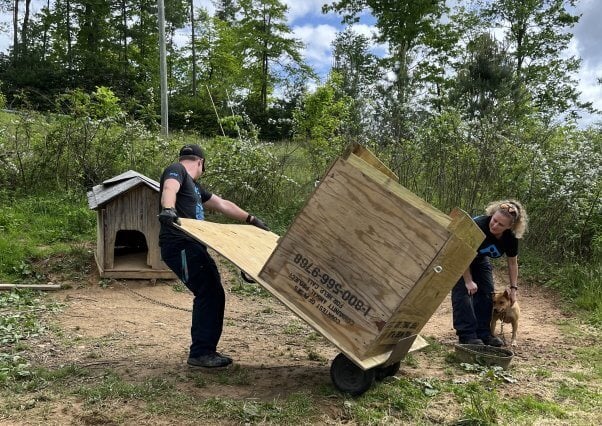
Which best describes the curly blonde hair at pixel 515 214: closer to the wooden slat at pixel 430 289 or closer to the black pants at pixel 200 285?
the wooden slat at pixel 430 289

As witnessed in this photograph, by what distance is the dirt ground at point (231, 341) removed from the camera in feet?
13.3

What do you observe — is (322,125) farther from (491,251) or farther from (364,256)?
(364,256)

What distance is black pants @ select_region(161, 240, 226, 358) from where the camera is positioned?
159 inches

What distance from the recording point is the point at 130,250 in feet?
27.2

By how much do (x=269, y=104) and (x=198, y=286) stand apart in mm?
32115

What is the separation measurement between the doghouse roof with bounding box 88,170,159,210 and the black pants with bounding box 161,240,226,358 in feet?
9.13

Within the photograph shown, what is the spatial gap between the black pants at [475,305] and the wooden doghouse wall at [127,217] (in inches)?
159

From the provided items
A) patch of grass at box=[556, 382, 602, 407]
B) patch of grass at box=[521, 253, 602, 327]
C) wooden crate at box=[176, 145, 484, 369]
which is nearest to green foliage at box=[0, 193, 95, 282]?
wooden crate at box=[176, 145, 484, 369]

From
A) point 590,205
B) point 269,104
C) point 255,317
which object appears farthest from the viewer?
point 269,104

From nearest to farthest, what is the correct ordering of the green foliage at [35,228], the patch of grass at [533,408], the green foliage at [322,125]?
1. the patch of grass at [533,408]
2. the green foliage at [35,228]
3. the green foliage at [322,125]

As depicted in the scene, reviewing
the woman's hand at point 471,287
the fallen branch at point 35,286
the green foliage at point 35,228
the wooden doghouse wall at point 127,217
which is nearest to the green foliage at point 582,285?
the woman's hand at point 471,287

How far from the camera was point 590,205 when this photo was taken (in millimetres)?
8289

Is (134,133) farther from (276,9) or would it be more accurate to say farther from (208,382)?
(276,9)

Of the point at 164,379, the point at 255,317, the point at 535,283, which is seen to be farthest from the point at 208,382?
the point at 535,283
